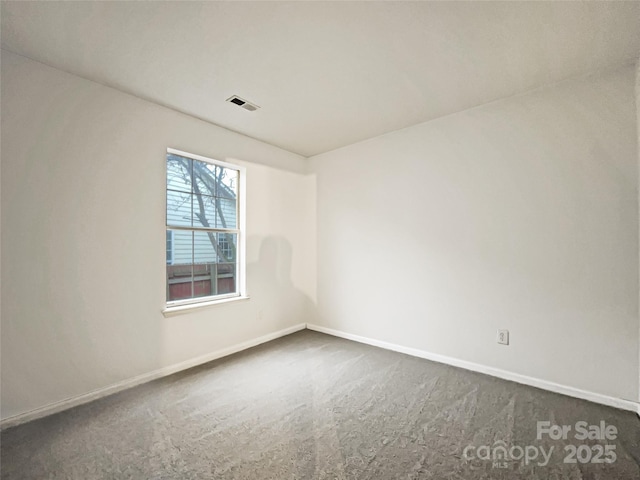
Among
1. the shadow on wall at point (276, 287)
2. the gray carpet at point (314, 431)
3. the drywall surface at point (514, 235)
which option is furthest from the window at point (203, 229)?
the drywall surface at point (514, 235)

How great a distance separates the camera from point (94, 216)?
2301 millimetres

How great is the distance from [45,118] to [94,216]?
2.48 ft

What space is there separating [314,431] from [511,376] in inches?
73.8

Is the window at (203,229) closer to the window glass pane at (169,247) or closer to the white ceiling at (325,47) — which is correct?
the window glass pane at (169,247)

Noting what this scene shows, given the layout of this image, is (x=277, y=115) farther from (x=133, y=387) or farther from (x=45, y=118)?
(x=133, y=387)

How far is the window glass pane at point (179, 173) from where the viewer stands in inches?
114

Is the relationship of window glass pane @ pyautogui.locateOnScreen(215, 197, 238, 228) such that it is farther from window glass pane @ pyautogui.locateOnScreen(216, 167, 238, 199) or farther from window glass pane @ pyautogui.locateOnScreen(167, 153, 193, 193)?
window glass pane @ pyautogui.locateOnScreen(167, 153, 193, 193)

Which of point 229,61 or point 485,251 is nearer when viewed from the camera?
point 229,61

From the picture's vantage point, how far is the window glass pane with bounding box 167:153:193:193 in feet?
9.50

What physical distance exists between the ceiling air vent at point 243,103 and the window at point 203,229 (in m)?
0.72

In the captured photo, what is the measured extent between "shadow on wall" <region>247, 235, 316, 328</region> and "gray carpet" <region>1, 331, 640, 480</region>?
1033 mm

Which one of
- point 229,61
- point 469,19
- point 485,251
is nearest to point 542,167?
point 485,251

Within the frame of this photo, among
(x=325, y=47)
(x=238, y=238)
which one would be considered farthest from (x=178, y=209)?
(x=325, y=47)

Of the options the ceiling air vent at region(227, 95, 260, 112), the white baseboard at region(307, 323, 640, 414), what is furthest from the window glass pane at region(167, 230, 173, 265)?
the white baseboard at region(307, 323, 640, 414)
